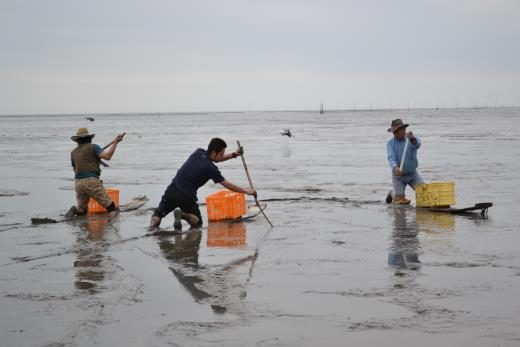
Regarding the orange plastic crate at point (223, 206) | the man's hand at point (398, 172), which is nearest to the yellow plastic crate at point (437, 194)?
the man's hand at point (398, 172)

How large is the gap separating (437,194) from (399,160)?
1.08 m

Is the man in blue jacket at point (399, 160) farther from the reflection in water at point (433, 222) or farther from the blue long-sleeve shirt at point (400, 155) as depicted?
the reflection in water at point (433, 222)

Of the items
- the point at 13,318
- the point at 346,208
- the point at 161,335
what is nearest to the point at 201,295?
the point at 161,335

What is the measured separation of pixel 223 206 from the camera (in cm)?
1015

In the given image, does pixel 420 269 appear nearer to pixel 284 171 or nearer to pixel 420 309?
pixel 420 309

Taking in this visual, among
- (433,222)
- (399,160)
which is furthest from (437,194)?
(433,222)

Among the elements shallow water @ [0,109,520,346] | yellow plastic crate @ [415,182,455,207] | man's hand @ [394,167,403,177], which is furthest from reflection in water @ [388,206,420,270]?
man's hand @ [394,167,403,177]

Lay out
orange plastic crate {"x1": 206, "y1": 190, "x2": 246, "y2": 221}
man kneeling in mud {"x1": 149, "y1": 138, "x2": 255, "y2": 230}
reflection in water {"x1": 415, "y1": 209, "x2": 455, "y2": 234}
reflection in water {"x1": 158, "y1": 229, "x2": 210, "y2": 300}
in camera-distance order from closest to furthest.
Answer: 1. reflection in water {"x1": 158, "y1": 229, "x2": 210, "y2": 300}
2. reflection in water {"x1": 415, "y1": 209, "x2": 455, "y2": 234}
3. man kneeling in mud {"x1": 149, "y1": 138, "x2": 255, "y2": 230}
4. orange plastic crate {"x1": 206, "y1": 190, "x2": 246, "y2": 221}

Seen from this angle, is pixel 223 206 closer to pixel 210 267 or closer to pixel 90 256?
pixel 90 256

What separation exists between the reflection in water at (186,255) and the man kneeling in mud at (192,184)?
334 mm

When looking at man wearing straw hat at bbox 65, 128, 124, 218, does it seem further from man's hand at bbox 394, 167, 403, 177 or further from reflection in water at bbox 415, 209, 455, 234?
reflection in water at bbox 415, 209, 455, 234

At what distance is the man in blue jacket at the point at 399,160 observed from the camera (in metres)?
11.2

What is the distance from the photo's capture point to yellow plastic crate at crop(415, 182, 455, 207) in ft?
35.1

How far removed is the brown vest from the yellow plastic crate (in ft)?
18.9
